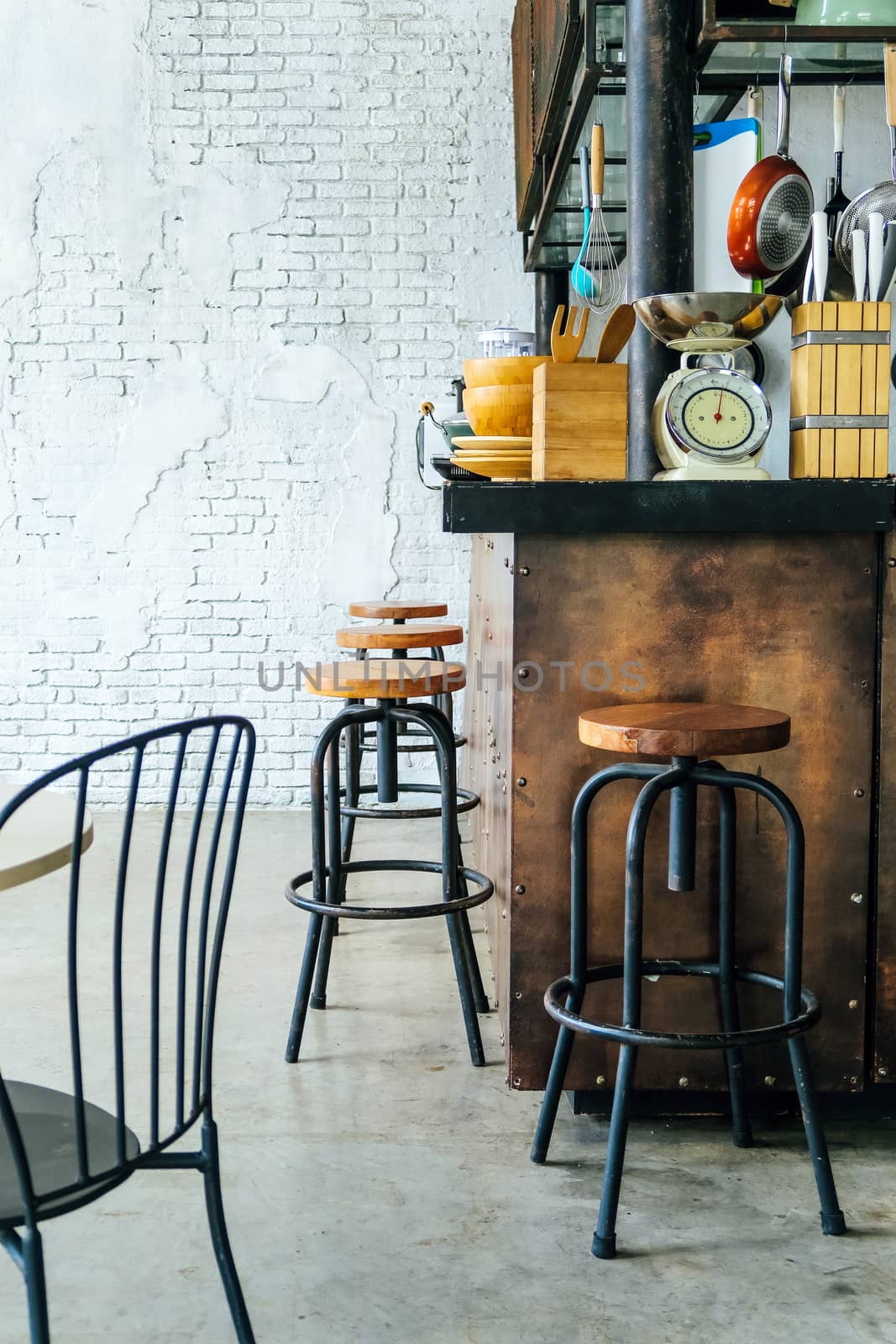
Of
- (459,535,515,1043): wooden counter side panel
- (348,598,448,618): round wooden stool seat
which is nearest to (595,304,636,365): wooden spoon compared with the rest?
(459,535,515,1043): wooden counter side panel

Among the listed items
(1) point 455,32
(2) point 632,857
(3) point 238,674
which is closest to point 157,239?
(1) point 455,32

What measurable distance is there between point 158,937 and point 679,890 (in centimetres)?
98

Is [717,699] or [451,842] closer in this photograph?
[717,699]

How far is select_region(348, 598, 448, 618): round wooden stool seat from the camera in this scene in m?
3.72

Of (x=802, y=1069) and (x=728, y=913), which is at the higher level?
(x=728, y=913)

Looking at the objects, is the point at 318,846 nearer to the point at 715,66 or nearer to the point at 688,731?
the point at 688,731

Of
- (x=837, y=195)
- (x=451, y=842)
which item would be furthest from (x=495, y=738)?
(x=837, y=195)

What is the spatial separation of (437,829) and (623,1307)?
2.95m

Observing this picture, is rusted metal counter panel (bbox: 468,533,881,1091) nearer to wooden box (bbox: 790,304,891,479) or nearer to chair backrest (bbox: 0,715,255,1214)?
wooden box (bbox: 790,304,891,479)

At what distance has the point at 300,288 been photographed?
4.86 metres

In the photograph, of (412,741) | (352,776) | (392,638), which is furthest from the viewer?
(412,741)

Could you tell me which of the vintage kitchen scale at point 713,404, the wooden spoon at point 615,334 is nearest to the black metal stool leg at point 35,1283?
the vintage kitchen scale at point 713,404

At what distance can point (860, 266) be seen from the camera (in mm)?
2227

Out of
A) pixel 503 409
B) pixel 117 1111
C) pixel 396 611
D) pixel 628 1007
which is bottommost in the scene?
pixel 628 1007
